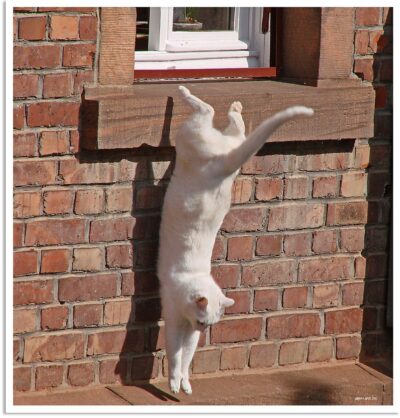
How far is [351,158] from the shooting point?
630 cm

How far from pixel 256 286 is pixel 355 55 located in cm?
118

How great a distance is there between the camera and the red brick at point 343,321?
21.0 feet

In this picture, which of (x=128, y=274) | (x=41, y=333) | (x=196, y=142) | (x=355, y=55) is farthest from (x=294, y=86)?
(x=41, y=333)

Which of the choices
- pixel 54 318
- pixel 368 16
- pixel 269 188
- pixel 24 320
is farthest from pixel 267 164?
pixel 24 320

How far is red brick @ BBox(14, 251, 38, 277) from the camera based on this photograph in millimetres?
5547

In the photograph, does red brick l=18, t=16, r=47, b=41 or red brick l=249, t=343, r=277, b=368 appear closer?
red brick l=18, t=16, r=47, b=41

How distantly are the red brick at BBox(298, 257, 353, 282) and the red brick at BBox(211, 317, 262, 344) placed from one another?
309 millimetres

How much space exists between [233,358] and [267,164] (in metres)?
0.92

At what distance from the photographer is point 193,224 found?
5637mm

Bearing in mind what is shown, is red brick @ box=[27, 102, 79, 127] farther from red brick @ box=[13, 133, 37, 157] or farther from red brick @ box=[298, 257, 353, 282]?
red brick @ box=[298, 257, 353, 282]

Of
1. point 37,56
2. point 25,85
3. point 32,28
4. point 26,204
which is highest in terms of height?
point 32,28

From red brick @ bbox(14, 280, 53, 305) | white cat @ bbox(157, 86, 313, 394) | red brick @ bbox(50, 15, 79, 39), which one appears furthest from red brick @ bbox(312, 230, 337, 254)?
red brick @ bbox(50, 15, 79, 39)

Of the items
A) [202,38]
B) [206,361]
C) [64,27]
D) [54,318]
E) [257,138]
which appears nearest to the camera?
[257,138]

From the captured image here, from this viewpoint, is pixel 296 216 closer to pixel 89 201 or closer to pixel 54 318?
pixel 89 201
